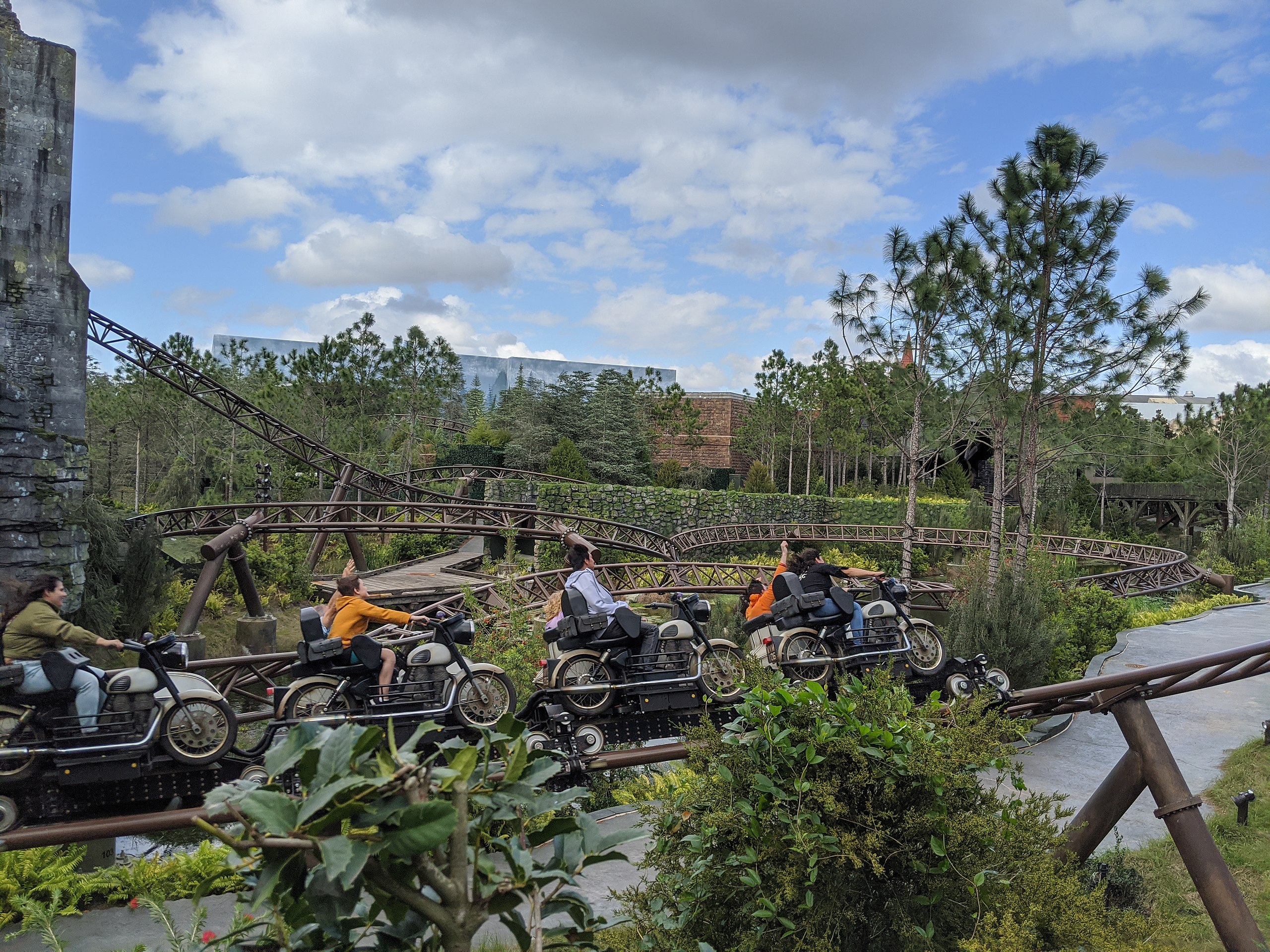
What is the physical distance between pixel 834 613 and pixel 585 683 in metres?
2.06

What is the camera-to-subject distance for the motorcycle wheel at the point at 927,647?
269 inches

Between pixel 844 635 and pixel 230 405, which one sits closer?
pixel 844 635

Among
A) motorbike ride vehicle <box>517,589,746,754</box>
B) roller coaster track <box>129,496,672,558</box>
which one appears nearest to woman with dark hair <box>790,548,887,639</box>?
motorbike ride vehicle <box>517,589,746,754</box>

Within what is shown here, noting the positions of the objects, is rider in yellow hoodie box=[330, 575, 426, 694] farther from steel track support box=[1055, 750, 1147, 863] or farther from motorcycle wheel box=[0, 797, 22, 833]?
steel track support box=[1055, 750, 1147, 863]

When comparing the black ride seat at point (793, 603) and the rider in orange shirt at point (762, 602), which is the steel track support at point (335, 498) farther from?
the black ride seat at point (793, 603)

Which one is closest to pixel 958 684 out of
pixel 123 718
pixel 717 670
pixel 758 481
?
pixel 717 670

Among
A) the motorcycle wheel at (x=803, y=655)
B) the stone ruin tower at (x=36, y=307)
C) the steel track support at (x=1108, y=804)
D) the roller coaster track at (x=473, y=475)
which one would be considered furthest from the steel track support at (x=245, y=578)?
the roller coaster track at (x=473, y=475)

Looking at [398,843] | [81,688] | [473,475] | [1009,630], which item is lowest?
[1009,630]

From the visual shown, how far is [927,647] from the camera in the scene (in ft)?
22.8

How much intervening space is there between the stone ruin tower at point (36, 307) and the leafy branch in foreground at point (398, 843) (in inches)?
403

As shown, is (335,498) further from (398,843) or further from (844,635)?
(398,843)

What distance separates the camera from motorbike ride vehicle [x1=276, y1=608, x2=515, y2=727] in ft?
18.3

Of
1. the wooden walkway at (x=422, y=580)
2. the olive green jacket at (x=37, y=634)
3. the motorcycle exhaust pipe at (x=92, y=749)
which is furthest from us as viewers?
the wooden walkway at (x=422, y=580)

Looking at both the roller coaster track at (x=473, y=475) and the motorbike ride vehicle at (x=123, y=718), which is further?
the roller coaster track at (x=473, y=475)
